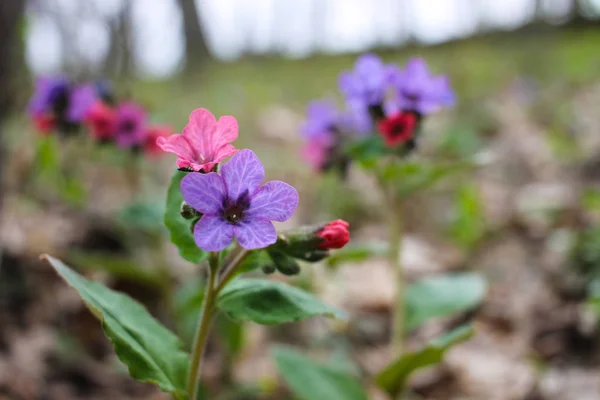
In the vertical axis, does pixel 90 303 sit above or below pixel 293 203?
below

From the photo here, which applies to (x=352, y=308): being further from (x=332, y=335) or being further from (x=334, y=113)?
(x=334, y=113)

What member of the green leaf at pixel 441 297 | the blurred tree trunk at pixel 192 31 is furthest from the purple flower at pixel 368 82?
the blurred tree trunk at pixel 192 31

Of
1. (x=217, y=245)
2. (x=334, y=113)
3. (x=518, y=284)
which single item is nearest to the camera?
(x=217, y=245)

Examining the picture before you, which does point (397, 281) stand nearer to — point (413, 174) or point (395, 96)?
point (413, 174)

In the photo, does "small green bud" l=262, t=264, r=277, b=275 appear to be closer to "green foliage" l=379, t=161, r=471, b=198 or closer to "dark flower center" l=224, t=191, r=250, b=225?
"dark flower center" l=224, t=191, r=250, b=225

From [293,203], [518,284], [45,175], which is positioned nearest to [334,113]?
[293,203]

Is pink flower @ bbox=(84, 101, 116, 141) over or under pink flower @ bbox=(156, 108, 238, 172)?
over

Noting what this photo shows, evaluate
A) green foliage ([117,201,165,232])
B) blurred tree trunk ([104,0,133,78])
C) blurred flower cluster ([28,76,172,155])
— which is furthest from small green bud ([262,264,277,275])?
blurred tree trunk ([104,0,133,78])
